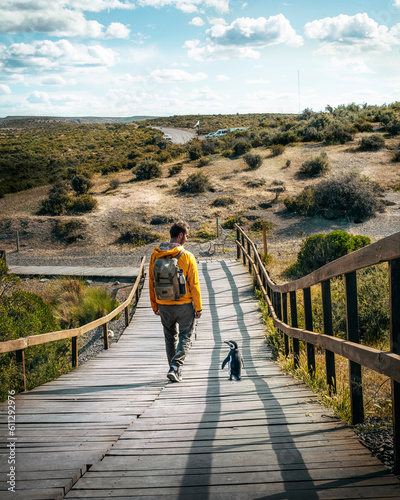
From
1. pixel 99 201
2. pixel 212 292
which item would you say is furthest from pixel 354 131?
pixel 212 292

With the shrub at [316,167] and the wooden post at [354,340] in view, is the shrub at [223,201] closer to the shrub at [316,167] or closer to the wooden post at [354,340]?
the shrub at [316,167]

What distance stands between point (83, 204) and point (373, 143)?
63.4 ft

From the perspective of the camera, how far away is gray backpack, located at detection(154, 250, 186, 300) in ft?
15.5

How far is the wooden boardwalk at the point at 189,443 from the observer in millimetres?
2148

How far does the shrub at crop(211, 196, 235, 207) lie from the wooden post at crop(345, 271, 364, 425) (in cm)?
2195

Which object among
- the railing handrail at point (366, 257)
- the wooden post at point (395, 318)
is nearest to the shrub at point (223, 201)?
the railing handrail at point (366, 257)

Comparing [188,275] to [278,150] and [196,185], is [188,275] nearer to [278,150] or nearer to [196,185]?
[196,185]

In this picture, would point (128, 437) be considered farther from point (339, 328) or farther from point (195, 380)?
point (339, 328)

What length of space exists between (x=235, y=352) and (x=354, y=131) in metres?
33.6

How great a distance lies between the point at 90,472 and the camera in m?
2.37

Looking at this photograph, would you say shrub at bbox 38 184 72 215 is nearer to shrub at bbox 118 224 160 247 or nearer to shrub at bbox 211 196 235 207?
shrub at bbox 118 224 160 247

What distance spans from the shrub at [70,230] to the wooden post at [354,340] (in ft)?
65.7

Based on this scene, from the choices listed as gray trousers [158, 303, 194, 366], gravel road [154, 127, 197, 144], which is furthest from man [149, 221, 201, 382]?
gravel road [154, 127, 197, 144]

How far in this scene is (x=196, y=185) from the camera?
26703 millimetres
